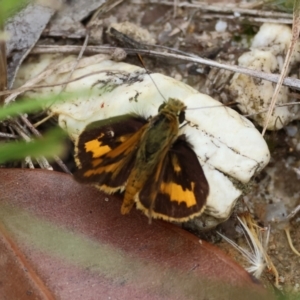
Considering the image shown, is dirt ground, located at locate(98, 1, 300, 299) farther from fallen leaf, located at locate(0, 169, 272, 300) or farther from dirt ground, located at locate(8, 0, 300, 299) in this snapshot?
fallen leaf, located at locate(0, 169, 272, 300)

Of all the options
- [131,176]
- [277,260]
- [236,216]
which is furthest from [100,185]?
[277,260]

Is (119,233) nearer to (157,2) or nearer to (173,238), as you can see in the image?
(173,238)

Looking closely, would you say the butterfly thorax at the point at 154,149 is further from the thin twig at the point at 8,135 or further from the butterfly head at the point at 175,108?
the thin twig at the point at 8,135

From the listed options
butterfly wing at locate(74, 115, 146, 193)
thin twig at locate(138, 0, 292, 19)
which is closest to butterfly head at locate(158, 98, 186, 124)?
butterfly wing at locate(74, 115, 146, 193)

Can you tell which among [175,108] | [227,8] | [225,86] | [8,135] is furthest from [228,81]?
[8,135]

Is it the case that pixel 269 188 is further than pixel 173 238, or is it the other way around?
pixel 269 188

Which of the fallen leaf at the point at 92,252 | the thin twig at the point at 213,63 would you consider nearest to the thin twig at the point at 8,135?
the fallen leaf at the point at 92,252

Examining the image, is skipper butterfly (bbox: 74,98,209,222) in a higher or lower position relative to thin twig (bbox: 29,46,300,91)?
lower
